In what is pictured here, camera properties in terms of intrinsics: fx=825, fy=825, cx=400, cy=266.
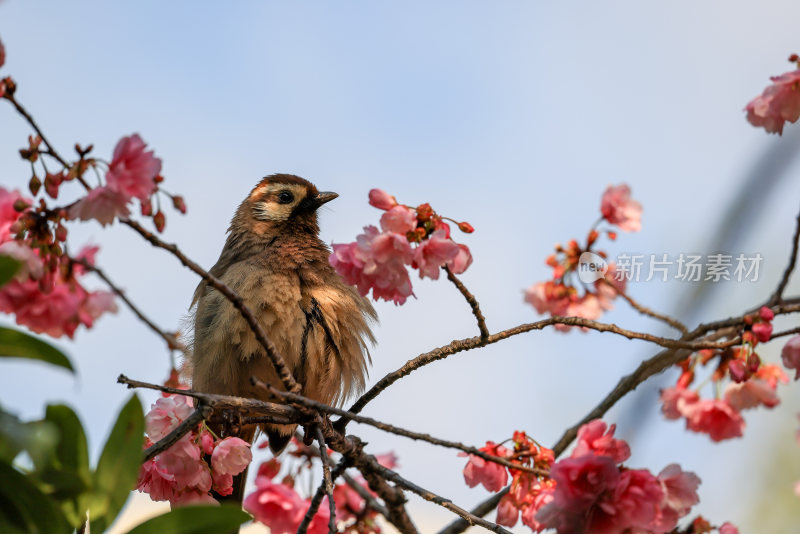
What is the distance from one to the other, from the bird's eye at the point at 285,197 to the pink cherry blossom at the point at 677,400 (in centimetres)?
216

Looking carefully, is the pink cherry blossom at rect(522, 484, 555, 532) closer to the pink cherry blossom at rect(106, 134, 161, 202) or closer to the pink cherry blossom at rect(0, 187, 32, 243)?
the pink cherry blossom at rect(106, 134, 161, 202)

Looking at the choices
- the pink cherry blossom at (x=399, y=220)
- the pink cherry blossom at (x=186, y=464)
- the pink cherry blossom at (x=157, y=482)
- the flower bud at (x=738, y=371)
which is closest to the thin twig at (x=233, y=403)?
the pink cherry blossom at (x=186, y=464)

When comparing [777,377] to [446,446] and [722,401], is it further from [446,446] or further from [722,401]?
[446,446]

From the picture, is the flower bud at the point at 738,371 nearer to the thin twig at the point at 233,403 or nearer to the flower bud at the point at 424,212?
the flower bud at the point at 424,212

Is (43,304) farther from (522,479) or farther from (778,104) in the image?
(778,104)

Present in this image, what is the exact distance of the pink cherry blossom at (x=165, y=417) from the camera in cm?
235

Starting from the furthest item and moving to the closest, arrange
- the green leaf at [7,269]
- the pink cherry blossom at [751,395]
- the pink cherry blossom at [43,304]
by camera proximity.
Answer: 1. the pink cherry blossom at [751,395]
2. the pink cherry blossom at [43,304]
3. the green leaf at [7,269]

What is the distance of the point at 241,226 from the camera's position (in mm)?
4172

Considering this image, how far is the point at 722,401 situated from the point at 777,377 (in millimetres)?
256

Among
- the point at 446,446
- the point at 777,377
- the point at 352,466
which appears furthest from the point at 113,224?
the point at 777,377

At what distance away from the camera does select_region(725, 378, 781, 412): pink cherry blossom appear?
9.36 ft

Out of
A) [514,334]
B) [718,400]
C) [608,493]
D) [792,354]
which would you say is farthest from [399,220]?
[718,400]

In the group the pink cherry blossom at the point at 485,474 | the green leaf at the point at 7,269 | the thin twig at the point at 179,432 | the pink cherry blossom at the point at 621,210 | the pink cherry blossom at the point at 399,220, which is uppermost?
the pink cherry blossom at the point at 621,210

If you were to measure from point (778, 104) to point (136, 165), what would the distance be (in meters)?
1.99
